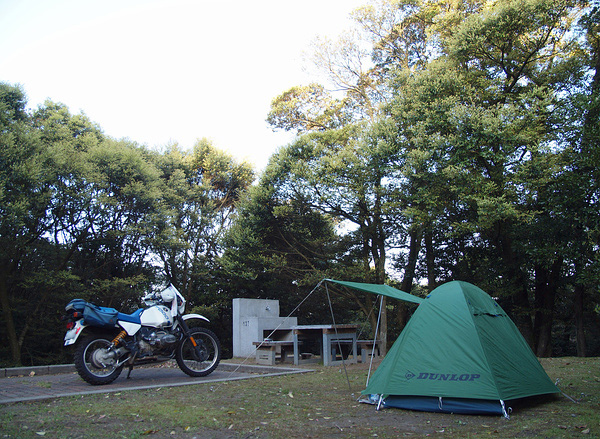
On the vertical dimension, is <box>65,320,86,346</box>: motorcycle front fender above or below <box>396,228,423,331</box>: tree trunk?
below

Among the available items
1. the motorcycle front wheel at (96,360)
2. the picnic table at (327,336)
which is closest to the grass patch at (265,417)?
the motorcycle front wheel at (96,360)

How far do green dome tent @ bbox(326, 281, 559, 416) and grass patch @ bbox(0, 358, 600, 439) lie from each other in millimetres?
188

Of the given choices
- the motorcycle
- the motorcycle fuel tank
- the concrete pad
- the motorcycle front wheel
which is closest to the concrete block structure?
the concrete pad

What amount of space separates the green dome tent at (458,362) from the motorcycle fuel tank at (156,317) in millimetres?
3386

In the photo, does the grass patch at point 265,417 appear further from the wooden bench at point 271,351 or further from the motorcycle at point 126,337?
the wooden bench at point 271,351

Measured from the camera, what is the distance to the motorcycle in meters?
6.40

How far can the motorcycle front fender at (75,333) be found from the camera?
20.7 feet

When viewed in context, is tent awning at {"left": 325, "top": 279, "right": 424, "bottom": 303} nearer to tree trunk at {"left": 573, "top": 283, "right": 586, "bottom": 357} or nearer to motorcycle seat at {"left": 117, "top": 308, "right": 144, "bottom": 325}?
motorcycle seat at {"left": 117, "top": 308, "right": 144, "bottom": 325}

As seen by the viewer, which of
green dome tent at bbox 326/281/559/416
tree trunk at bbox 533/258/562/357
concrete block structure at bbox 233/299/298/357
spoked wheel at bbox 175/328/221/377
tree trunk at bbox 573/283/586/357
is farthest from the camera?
tree trunk at bbox 533/258/562/357

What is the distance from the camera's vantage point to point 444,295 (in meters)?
5.61

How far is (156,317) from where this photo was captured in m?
6.99

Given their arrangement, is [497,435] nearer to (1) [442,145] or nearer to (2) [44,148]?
(1) [442,145]

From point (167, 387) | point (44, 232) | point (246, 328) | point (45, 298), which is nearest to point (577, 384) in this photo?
point (167, 387)

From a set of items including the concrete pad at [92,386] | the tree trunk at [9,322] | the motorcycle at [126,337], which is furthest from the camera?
the tree trunk at [9,322]
